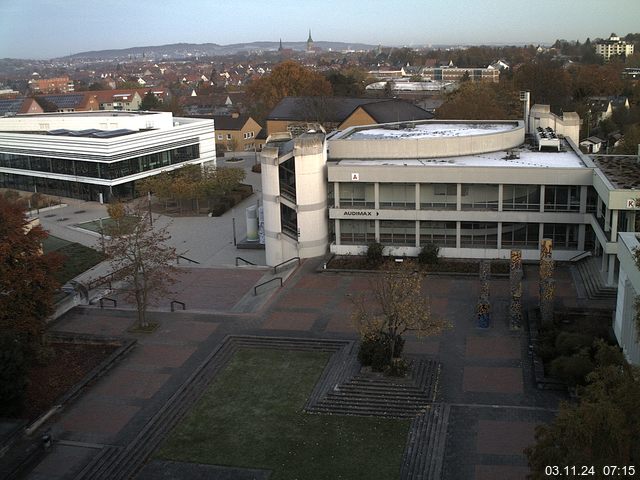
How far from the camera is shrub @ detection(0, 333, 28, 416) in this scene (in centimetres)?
2047

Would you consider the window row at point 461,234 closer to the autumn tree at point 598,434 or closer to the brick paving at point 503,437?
the brick paving at point 503,437

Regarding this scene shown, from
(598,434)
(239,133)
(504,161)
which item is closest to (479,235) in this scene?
(504,161)

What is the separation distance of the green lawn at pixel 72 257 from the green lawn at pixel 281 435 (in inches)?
632

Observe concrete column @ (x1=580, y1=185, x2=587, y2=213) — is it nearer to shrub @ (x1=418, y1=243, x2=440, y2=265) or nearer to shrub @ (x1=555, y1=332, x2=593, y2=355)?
shrub @ (x1=418, y1=243, x2=440, y2=265)

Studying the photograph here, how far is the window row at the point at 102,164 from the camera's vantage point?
53844 millimetres

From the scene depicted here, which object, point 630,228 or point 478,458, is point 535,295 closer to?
point 630,228

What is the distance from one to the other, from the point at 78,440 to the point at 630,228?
71.7ft

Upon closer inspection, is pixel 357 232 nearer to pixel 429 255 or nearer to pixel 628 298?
pixel 429 255

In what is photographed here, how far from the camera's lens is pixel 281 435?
20.0 m

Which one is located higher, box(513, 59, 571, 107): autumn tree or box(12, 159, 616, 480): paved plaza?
box(513, 59, 571, 107): autumn tree

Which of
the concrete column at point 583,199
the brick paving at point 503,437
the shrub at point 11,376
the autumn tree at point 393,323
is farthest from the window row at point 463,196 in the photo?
the shrub at point 11,376

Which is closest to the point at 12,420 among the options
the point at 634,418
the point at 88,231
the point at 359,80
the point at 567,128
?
the point at 634,418

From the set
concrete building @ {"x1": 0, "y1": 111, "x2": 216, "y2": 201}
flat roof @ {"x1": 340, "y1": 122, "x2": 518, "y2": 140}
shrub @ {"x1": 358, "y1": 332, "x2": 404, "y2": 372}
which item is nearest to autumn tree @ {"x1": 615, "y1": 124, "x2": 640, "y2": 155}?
flat roof @ {"x1": 340, "y1": 122, "x2": 518, "y2": 140}

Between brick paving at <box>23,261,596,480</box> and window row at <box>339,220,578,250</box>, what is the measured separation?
6.11ft
